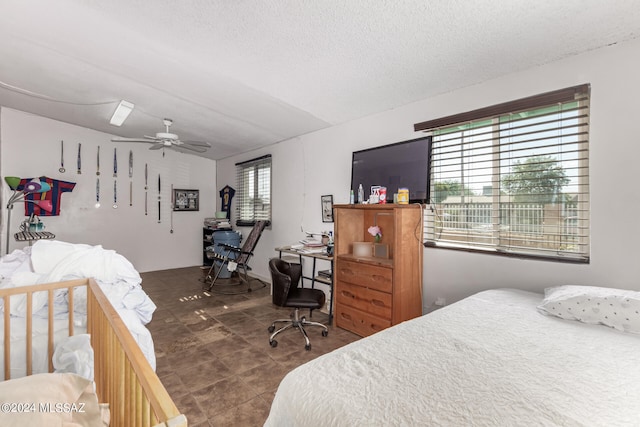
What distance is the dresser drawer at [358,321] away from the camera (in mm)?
2641

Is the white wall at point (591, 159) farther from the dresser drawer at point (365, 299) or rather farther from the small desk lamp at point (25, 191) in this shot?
the small desk lamp at point (25, 191)

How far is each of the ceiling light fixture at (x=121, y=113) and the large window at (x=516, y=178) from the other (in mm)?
3535

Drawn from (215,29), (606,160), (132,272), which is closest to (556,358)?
(606,160)

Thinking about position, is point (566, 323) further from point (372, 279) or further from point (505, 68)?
point (505, 68)

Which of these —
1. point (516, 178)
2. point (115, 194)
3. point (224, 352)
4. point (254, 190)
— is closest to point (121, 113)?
point (115, 194)

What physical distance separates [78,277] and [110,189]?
4224 millimetres

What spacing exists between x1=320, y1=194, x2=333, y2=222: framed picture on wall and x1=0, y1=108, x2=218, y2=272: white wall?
3.63m

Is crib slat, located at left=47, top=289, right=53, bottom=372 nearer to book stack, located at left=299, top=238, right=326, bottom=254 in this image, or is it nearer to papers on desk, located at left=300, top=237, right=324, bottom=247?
book stack, located at left=299, top=238, right=326, bottom=254

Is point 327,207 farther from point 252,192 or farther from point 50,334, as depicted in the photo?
point 50,334

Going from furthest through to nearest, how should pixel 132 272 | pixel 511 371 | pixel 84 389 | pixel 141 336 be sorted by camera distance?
pixel 132 272
pixel 141 336
pixel 84 389
pixel 511 371

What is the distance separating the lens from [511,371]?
106 centimetres

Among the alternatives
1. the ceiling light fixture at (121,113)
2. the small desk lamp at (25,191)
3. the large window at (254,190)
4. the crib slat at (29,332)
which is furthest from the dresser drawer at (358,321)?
the small desk lamp at (25,191)

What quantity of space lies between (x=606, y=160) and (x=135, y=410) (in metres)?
2.77

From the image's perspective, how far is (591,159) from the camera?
1.96 meters
